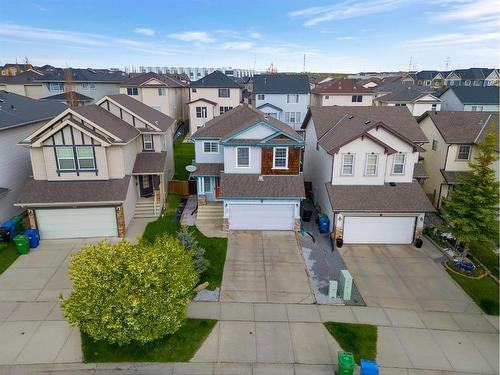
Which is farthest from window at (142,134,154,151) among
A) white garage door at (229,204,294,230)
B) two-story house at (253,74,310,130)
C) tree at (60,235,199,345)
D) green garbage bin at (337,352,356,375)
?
two-story house at (253,74,310,130)

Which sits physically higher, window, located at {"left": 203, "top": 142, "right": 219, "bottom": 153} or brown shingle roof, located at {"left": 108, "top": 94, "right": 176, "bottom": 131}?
brown shingle roof, located at {"left": 108, "top": 94, "right": 176, "bottom": 131}

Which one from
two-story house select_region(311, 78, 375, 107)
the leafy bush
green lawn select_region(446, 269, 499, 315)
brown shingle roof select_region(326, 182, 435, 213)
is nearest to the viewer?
green lawn select_region(446, 269, 499, 315)

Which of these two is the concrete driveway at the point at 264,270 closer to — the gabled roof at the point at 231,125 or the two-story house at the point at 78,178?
the gabled roof at the point at 231,125

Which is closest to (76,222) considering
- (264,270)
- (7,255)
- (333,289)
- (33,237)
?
(33,237)

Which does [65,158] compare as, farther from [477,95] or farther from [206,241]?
[477,95]

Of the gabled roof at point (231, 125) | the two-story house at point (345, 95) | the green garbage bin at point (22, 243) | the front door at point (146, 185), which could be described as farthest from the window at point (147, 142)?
the two-story house at point (345, 95)

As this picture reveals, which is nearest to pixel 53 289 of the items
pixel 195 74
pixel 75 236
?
pixel 75 236

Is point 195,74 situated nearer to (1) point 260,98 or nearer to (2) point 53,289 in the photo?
(1) point 260,98

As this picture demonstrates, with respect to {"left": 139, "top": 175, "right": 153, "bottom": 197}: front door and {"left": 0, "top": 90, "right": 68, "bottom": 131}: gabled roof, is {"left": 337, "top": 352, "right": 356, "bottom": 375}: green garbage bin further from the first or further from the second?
{"left": 0, "top": 90, "right": 68, "bottom": 131}: gabled roof
